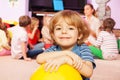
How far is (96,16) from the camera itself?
19.8ft

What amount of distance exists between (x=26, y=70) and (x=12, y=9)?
3.18 meters

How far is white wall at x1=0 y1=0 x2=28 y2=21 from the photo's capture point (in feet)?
21.2

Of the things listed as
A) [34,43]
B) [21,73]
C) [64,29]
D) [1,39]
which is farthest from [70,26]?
[34,43]

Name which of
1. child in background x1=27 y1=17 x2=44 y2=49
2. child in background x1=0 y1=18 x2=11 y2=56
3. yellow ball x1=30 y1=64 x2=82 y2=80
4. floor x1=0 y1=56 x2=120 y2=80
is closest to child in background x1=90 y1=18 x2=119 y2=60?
floor x1=0 y1=56 x2=120 y2=80

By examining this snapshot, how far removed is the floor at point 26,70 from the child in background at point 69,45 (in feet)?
5.36

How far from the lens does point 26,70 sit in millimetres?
3582

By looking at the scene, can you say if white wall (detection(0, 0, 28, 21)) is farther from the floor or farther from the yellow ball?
the yellow ball

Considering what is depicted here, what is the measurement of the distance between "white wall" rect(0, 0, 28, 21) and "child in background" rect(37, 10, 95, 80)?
4.95 m

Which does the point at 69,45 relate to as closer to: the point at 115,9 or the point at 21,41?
the point at 21,41

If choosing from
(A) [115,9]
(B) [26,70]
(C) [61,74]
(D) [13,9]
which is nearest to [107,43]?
(B) [26,70]

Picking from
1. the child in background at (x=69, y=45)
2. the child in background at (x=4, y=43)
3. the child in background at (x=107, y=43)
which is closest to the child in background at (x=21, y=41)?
the child in background at (x=4, y=43)

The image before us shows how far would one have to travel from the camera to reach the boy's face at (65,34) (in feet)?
4.88

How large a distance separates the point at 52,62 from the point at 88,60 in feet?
0.76

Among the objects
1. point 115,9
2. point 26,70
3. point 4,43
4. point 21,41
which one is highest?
point 115,9
